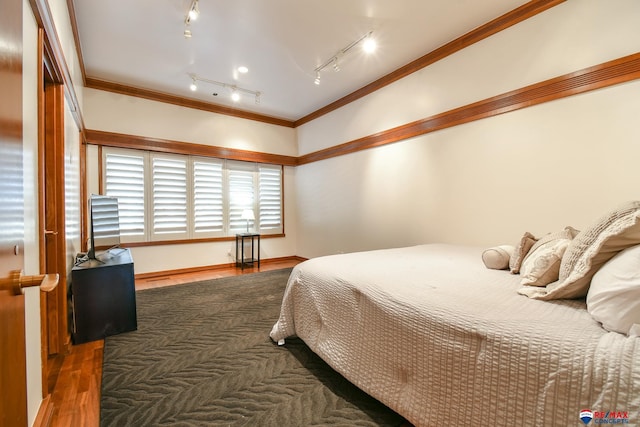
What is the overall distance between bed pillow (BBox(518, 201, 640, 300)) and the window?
457cm

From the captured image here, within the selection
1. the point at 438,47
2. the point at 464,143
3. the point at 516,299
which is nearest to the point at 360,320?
the point at 516,299

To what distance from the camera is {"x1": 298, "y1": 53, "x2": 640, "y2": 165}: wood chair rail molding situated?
Result: 208cm

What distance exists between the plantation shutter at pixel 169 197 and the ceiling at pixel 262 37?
114 centimetres

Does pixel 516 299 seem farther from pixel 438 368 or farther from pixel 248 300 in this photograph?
pixel 248 300

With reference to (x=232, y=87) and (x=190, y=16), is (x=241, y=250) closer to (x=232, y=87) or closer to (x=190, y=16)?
(x=232, y=87)

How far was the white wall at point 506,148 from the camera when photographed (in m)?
2.13

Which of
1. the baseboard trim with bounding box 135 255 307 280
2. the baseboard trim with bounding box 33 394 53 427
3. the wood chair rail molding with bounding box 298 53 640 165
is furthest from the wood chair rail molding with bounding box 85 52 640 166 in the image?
the baseboard trim with bounding box 33 394 53 427

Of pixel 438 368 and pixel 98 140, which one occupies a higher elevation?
pixel 98 140

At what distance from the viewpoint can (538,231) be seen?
2480 millimetres

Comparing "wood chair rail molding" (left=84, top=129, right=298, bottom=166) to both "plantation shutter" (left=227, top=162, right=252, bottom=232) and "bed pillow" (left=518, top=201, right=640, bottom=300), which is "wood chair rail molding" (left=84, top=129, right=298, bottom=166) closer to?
"plantation shutter" (left=227, top=162, right=252, bottom=232)

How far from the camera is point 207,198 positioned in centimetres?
479

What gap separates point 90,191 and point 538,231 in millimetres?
5327

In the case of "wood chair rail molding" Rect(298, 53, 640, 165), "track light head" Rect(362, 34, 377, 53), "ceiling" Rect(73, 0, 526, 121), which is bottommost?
"wood chair rail molding" Rect(298, 53, 640, 165)

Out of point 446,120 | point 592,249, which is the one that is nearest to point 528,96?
point 446,120
